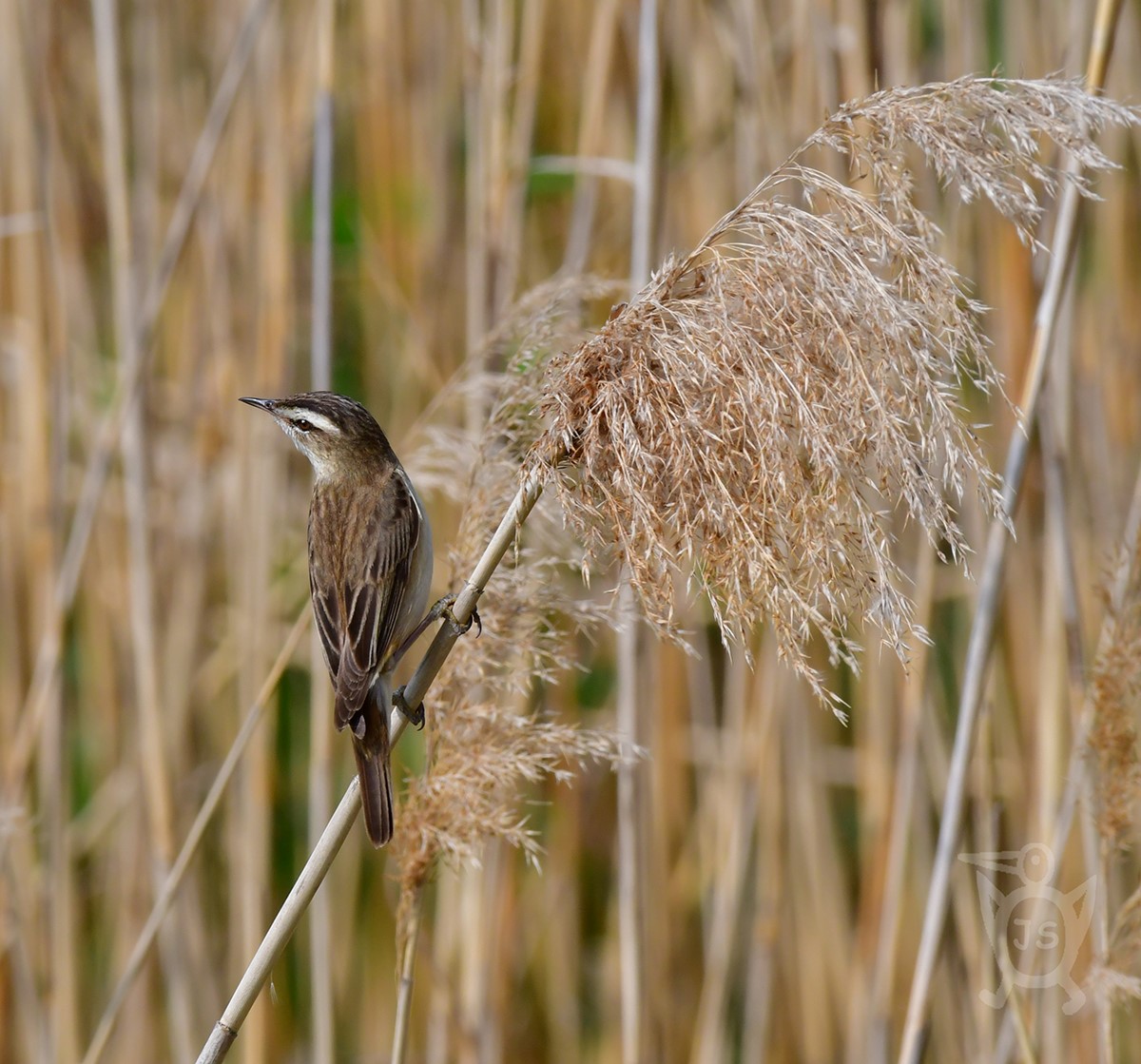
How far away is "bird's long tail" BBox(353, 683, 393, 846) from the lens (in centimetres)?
195

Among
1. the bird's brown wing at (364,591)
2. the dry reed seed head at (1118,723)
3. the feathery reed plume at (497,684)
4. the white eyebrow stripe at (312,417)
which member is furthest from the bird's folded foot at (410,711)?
the dry reed seed head at (1118,723)

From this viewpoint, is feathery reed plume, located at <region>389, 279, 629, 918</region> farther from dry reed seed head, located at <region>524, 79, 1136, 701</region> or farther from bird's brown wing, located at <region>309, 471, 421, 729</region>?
dry reed seed head, located at <region>524, 79, 1136, 701</region>

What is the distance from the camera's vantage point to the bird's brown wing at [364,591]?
2.20 meters

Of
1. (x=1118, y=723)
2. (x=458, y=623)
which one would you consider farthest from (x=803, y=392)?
(x=1118, y=723)

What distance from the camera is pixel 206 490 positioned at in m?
3.72

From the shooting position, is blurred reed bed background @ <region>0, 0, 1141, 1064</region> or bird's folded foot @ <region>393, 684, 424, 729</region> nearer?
bird's folded foot @ <region>393, 684, 424, 729</region>

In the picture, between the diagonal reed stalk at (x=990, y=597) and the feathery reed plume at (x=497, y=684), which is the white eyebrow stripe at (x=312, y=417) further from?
the diagonal reed stalk at (x=990, y=597)

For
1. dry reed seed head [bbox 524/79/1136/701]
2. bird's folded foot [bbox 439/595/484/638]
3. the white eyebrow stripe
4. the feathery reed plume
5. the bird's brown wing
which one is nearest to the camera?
dry reed seed head [bbox 524/79/1136/701]

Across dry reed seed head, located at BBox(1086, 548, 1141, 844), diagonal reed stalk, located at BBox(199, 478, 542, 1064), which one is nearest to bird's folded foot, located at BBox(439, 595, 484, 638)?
diagonal reed stalk, located at BBox(199, 478, 542, 1064)

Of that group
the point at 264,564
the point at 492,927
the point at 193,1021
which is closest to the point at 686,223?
the point at 264,564

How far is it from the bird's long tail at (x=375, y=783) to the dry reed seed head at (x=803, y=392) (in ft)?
2.00

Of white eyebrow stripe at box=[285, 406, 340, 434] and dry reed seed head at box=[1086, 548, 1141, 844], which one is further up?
white eyebrow stripe at box=[285, 406, 340, 434]

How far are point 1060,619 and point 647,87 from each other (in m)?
1.41

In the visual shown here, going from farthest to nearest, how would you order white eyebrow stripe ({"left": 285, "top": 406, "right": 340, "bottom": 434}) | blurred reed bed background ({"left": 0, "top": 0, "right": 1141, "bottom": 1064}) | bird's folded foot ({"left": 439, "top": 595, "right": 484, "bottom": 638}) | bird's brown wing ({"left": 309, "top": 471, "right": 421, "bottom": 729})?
blurred reed bed background ({"left": 0, "top": 0, "right": 1141, "bottom": 1064}) → white eyebrow stripe ({"left": 285, "top": 406, "right": 340, "bottom": 434}) → bird's brown wing ({"left": 309, "top": 471, "right": 421, "bottom": 729}) → bird's folded foot ({"left": 439, "top": 595, "right": 484, "bottom": 638})
